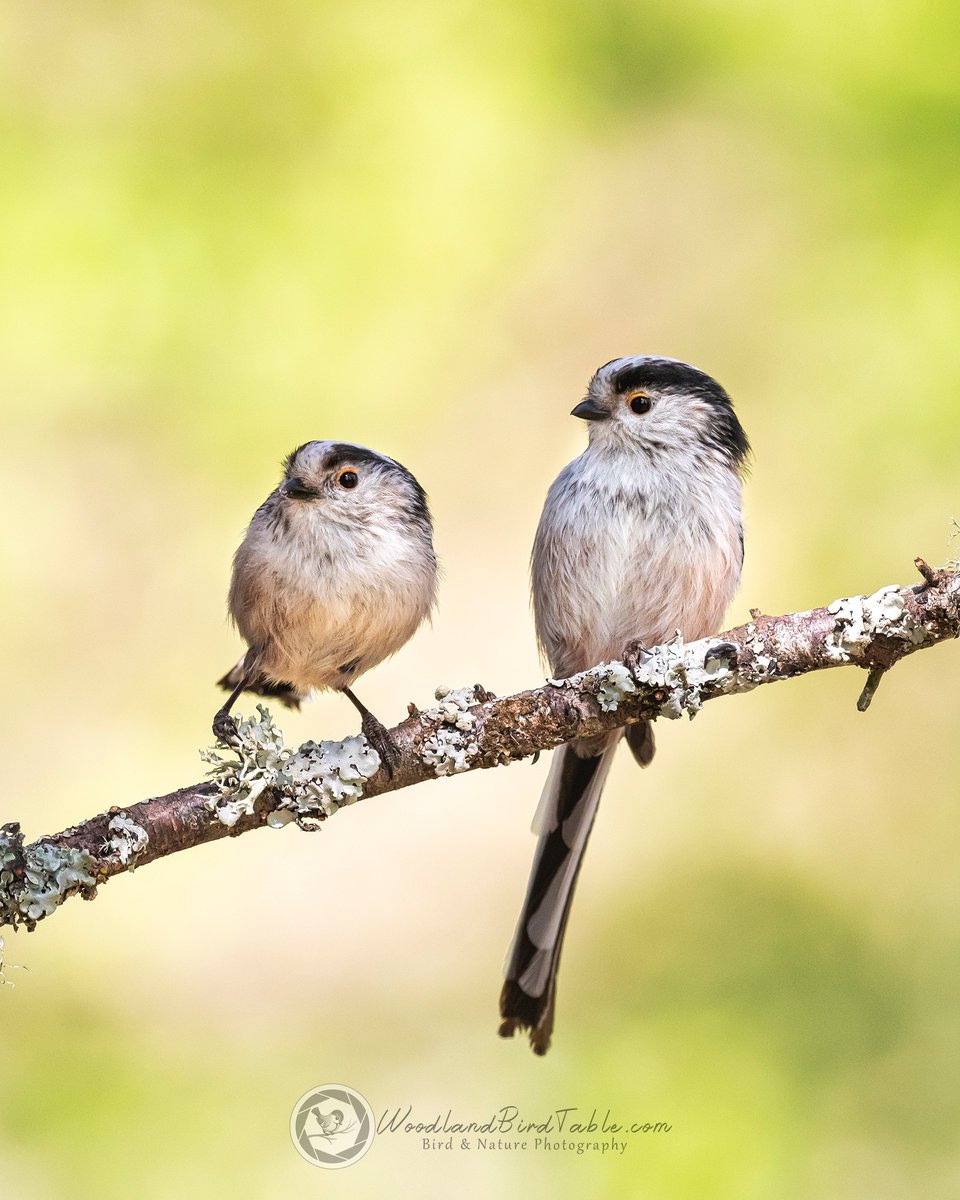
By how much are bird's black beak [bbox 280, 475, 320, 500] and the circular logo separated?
1.75m

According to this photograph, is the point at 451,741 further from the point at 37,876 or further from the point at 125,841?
the point at 37,876

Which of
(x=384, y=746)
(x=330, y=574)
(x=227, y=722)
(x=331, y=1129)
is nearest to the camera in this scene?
(x=384, y=746)

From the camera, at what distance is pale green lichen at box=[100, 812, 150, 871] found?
88.0 inches

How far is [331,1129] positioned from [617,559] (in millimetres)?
1787

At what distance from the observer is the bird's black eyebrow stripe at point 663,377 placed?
3.26 metres

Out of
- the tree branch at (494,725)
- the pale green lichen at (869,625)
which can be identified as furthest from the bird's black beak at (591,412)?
the pale green lichen at (869,625)

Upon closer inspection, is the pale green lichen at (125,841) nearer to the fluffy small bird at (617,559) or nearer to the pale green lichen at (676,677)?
the pale green lichen at (676,677)

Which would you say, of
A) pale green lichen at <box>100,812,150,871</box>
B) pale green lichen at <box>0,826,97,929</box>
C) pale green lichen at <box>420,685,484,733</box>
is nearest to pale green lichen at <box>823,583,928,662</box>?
pale green lichen at <box>420,685,484,733</box>

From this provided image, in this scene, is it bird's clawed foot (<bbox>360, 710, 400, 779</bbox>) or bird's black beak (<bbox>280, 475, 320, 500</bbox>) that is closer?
bird's clawed foot (<bbox>360, 710, 400, 779</bbox>)

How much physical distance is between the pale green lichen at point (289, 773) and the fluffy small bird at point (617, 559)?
0.85 metres

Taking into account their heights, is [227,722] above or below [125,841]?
above

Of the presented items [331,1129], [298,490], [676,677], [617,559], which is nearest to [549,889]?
[617,559]

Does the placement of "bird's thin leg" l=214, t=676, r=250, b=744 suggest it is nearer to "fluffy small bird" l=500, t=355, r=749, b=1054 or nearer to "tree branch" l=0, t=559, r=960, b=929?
"tree branch" l=0, t=559, r=960, b=929

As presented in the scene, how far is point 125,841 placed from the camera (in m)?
2.24
